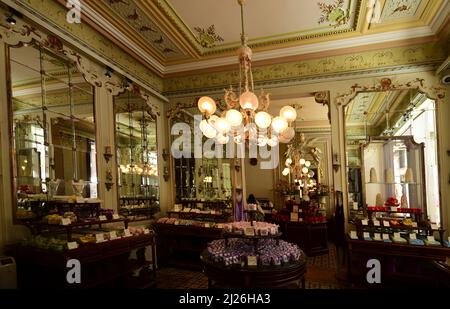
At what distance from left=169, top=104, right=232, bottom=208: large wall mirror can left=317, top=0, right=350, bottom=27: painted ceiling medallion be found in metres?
2.99

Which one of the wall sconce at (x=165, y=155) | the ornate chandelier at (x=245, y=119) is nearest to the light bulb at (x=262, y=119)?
the ornate chandelier at (x=245, y=119)

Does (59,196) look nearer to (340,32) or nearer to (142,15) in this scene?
(142,15)

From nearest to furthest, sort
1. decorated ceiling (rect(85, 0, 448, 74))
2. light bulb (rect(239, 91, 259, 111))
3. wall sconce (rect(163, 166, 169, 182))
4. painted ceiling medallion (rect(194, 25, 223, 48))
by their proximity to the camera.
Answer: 1. light bulb (rect(239, 91, 259, 111))
2. decorated ceiling (rect(85, 0, 448, 74))
3. painted ceiling medallion (rect(194, 25, 223, 48))
4. wall sconce (rect(163, 166, 169, 182))

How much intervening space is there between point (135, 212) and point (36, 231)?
6.42 feet

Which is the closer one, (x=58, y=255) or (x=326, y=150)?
(x=58, y=255)

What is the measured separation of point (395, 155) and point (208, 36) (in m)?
3.93

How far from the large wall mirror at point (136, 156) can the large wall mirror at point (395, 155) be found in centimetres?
375

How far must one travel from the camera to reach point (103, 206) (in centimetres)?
414

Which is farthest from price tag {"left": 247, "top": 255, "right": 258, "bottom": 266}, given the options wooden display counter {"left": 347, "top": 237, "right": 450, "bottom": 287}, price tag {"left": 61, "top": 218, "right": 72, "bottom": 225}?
wooden display counter {"left": 347, "top": 237, "right": 450, "bottom": 287}

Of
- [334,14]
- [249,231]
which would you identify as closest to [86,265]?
[249,231]

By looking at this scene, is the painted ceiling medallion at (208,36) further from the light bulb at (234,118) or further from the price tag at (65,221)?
the price tag at (65,221)

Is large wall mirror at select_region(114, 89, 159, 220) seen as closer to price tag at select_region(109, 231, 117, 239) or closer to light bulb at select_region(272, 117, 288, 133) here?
price tag at select_region(109, 231, 117, 239)

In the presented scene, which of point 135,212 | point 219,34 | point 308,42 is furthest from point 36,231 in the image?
point 308,42

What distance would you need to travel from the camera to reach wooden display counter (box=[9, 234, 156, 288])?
9.20 feet
